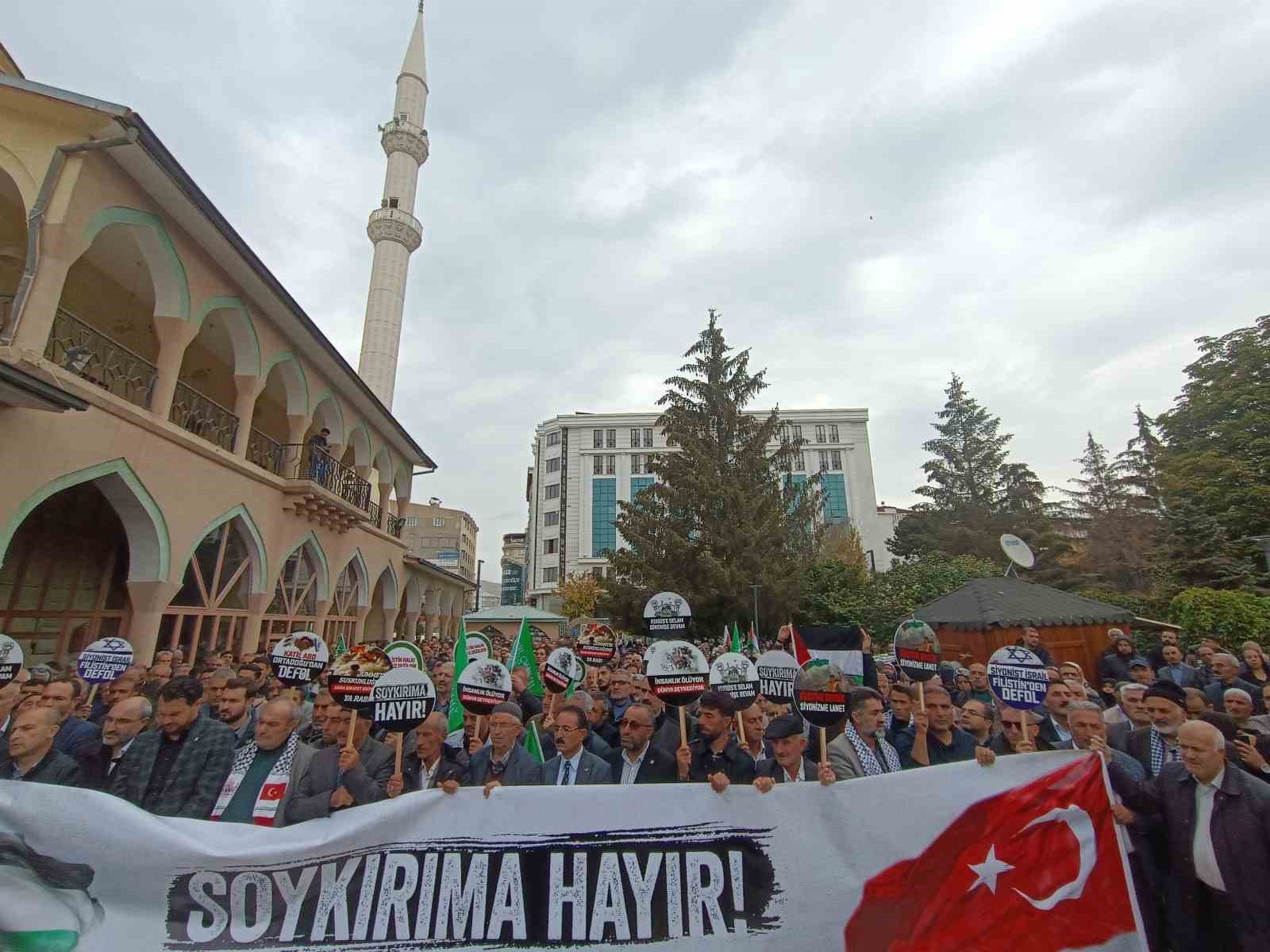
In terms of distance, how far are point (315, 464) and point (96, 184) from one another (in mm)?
6951

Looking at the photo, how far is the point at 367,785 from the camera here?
11.3 feet

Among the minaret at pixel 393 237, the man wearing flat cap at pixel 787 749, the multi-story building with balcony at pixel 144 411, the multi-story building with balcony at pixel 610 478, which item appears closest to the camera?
the man wearing flat cap at pixel 787 749

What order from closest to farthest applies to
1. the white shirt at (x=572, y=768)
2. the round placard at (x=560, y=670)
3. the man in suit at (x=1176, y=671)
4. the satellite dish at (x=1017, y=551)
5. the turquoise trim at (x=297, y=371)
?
the white shirt at (x=572, y=768)
the round placard at (x=560, y=670)
the man in suit at (x=1176, y=671)
the turquoise trim at (x=297, y=371)
the satellite dish at (x=1017, y=551)

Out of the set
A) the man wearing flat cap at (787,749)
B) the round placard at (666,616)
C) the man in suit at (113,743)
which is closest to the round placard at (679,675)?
the man wearing flat cap at (787,749)

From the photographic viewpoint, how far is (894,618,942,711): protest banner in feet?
18.2

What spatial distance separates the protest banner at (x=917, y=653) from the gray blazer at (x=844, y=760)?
1463 mm

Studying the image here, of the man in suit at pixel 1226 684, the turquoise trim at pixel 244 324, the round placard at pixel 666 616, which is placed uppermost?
the turquoise trim at pixel 244 324

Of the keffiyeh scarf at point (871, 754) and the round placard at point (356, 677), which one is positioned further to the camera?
the keffiyeh scarf at point (871, 754)

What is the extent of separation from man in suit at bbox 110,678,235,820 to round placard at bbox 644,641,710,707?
2.66m

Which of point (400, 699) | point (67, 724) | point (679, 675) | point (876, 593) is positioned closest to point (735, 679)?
point (679, 675)

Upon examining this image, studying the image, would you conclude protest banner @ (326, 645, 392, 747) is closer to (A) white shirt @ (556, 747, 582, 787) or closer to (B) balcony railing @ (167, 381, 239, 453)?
(A) white shirt @ (556, 747, 582, 787)

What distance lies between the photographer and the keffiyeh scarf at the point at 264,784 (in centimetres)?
355

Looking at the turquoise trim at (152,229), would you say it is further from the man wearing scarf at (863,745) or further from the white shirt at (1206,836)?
the white shirt at (1206,836)

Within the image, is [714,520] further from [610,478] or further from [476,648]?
[610,478]
